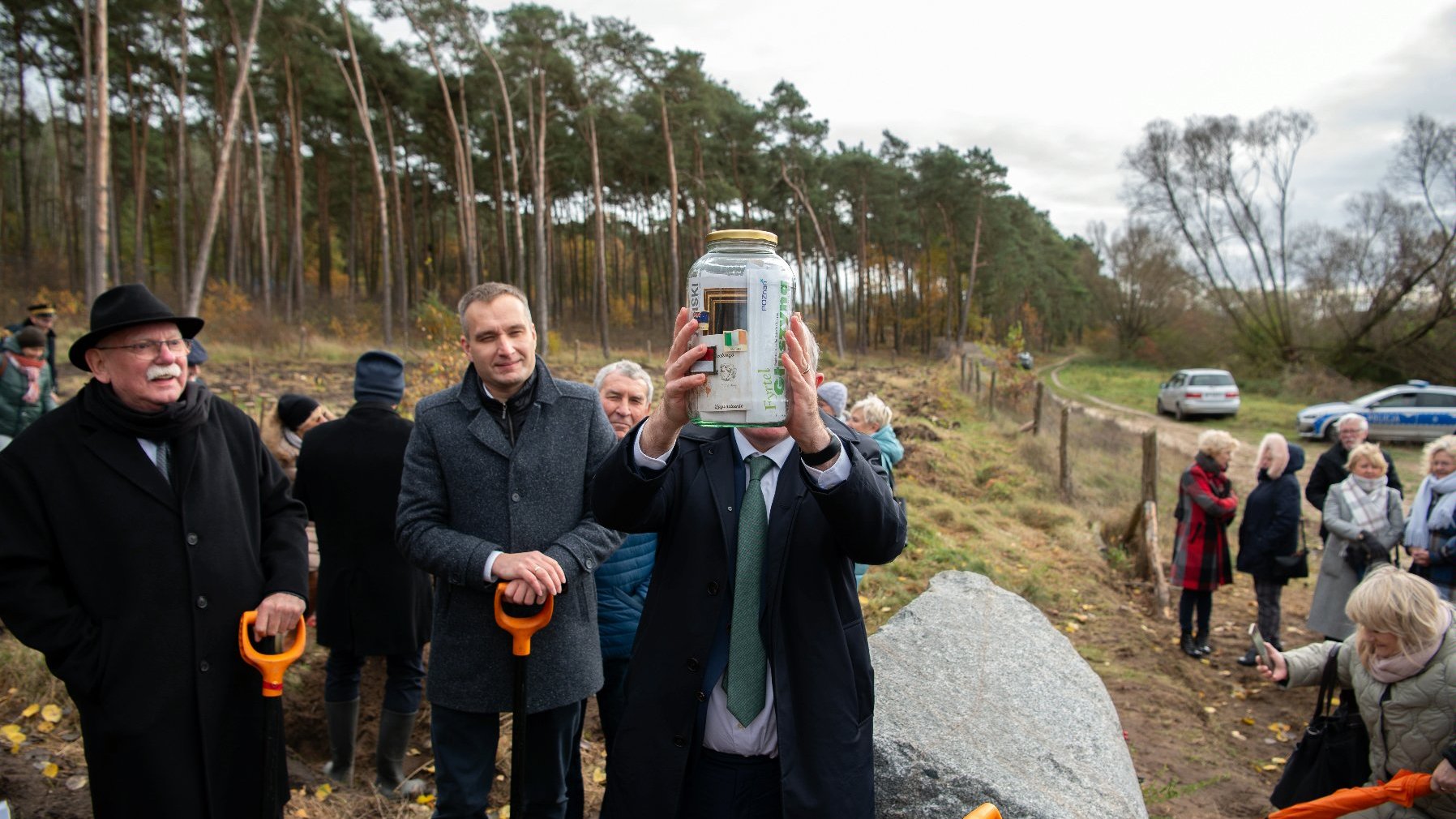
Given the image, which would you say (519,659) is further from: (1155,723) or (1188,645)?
(1188,645)

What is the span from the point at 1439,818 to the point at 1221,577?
13.7ft

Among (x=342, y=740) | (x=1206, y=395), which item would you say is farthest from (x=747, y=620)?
(x=1206, y=395)

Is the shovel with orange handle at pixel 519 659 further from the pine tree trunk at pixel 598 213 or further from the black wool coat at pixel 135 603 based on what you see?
the pine tree trunk at pixel 598 213

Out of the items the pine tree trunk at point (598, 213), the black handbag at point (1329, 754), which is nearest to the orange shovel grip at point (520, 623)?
the black handbag at point (1329, 754)

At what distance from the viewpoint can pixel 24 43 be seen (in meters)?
23.8

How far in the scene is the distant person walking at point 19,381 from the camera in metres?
6.64

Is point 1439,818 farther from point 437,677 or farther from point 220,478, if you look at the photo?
point 220,478

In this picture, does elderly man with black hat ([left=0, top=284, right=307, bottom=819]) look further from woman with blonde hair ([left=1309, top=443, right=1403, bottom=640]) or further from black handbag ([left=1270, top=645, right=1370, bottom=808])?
woman with blonde hair ([left=1309, top=443, right=1403, bottom=640])

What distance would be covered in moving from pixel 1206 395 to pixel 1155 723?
75.0ft

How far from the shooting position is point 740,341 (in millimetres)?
1644

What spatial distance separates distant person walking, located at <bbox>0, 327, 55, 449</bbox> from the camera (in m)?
6.64

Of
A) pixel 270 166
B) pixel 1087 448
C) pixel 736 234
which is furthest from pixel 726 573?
pixel 270 166

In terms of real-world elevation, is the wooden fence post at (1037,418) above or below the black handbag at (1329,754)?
above

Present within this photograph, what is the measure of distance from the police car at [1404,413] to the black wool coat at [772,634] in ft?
69.1
